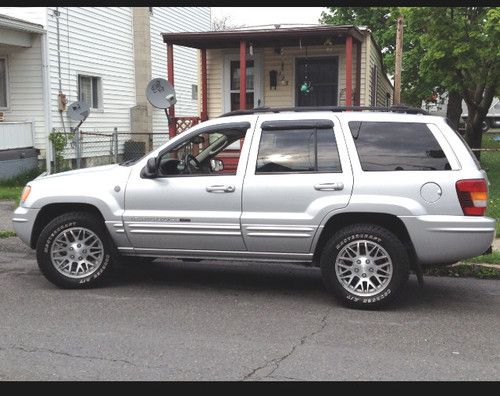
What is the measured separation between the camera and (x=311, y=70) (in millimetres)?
15758

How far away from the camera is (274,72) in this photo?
15891 mm

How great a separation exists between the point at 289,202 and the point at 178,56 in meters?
19.3

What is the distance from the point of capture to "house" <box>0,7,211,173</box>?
17094 millimetres

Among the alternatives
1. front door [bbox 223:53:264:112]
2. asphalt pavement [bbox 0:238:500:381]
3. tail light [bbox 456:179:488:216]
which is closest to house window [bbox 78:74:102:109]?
front door [bbox 223:53:264:112]

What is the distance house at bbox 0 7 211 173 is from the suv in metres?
10.5

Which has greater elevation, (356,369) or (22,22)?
(22,22)

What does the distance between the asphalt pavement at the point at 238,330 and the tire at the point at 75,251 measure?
15cm

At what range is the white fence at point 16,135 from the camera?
52.5ft

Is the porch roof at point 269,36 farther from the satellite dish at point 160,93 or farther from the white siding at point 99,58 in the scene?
the white siding at point 99,58

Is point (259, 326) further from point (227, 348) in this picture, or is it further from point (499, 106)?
point (499, 106)

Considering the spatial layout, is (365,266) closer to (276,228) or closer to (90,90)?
(276,228)

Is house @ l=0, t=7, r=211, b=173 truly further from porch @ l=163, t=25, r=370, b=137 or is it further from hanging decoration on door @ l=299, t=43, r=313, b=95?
hanging decoration on door @ l=299, t=43, r=313, b=95

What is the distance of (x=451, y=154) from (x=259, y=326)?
234 cm

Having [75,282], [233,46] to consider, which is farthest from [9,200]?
[75,282]
